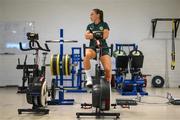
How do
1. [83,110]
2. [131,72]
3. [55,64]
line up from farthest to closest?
[131,72] < [55,64] < [83,110]

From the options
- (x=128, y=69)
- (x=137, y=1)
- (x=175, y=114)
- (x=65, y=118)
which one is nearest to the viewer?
(x=65, y=118)

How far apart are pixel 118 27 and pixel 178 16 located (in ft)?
6.53

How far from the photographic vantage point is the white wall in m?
10.7

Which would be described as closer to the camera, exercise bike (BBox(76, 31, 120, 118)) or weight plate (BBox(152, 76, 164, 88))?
exercise bike (BBox(76, 31, 120, 118))

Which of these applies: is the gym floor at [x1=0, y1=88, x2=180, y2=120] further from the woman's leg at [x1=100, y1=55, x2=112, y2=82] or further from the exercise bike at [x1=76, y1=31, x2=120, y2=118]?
the woman's leg at [x1=100, y1=55, x2=112, y2=82]

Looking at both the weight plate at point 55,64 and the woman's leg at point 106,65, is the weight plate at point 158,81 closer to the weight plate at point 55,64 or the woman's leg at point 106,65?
the weight plate at point 55,64

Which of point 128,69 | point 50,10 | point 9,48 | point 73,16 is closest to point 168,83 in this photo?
point 128,69

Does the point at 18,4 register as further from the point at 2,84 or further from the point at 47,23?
the point at 2,84

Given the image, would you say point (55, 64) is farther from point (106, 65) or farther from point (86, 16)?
point (86, 16)

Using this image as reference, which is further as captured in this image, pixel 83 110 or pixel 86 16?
pixel 86 16

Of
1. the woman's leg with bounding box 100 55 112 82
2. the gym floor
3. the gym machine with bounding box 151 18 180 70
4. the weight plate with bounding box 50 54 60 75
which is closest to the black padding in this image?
the gym machine with bounding box 151 18 180 70

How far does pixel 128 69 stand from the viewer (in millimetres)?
9703

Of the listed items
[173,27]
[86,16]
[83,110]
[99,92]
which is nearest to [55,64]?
[83,110]

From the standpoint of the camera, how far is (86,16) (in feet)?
35.1
